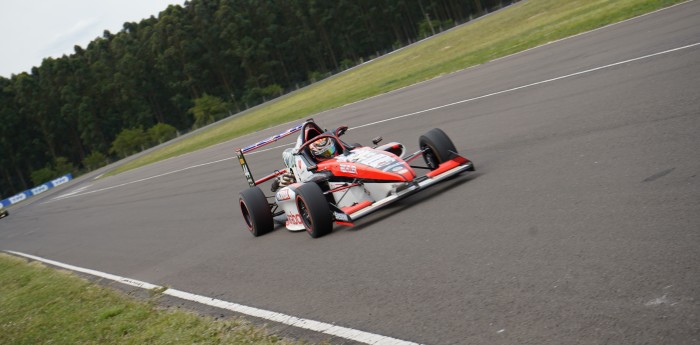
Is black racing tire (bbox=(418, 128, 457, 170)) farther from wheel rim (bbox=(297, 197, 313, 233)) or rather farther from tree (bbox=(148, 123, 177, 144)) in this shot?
tree (bbox=(148, 123, 177, 144))

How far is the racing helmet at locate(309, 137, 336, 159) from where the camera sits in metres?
11.3

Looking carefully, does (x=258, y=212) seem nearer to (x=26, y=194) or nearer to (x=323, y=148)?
(x=323, y=148)

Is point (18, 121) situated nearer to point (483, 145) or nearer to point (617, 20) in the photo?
point (617, 20)

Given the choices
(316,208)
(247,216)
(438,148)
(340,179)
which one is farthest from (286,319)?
(247,216)

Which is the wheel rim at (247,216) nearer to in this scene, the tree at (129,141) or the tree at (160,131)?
the tree at (160,131)

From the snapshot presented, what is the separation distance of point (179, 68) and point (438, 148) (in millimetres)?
106517

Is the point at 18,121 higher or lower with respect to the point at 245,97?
higher

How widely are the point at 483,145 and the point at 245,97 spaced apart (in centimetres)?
9204

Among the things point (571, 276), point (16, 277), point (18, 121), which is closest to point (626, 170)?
point (571, 276)

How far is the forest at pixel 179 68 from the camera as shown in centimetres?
11000

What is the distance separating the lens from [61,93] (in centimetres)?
11088

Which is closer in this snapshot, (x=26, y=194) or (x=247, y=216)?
(x=247, y=216)

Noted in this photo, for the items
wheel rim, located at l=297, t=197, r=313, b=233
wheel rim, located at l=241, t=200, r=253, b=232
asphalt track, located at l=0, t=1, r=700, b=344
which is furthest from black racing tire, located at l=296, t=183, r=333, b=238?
wheel rim, located at l=241, t=200, r=253, b=232

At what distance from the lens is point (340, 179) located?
10641 millimetres
